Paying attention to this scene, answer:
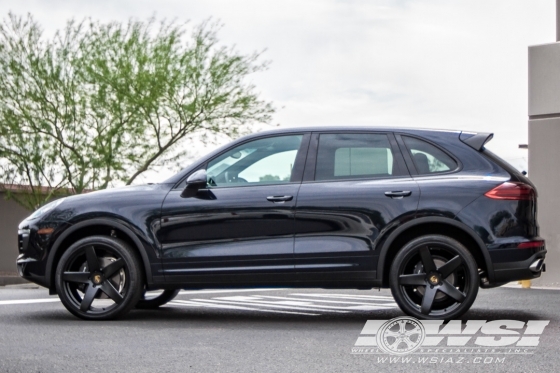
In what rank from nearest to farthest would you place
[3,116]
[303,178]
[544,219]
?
[303,178] → [544,219] → [3,116]

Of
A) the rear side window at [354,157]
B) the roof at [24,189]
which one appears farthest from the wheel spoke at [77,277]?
the roof at [24,189]

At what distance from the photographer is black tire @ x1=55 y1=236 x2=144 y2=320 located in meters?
8.27

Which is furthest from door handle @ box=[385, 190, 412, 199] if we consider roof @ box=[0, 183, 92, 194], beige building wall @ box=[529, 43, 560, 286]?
roof @ box=[0, 183, 92, 194]

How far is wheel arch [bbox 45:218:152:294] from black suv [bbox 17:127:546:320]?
0.04 ft

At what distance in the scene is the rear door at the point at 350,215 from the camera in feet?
26.0

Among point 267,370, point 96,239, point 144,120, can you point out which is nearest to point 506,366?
point 267,370

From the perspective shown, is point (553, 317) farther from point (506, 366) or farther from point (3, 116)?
point (3, 116)

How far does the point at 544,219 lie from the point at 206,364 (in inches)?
413

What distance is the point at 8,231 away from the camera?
1283 inches

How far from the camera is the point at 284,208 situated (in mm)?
8070

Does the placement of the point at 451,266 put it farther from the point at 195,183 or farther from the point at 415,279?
the point at 195,183

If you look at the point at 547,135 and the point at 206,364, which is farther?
the point at 547,135
